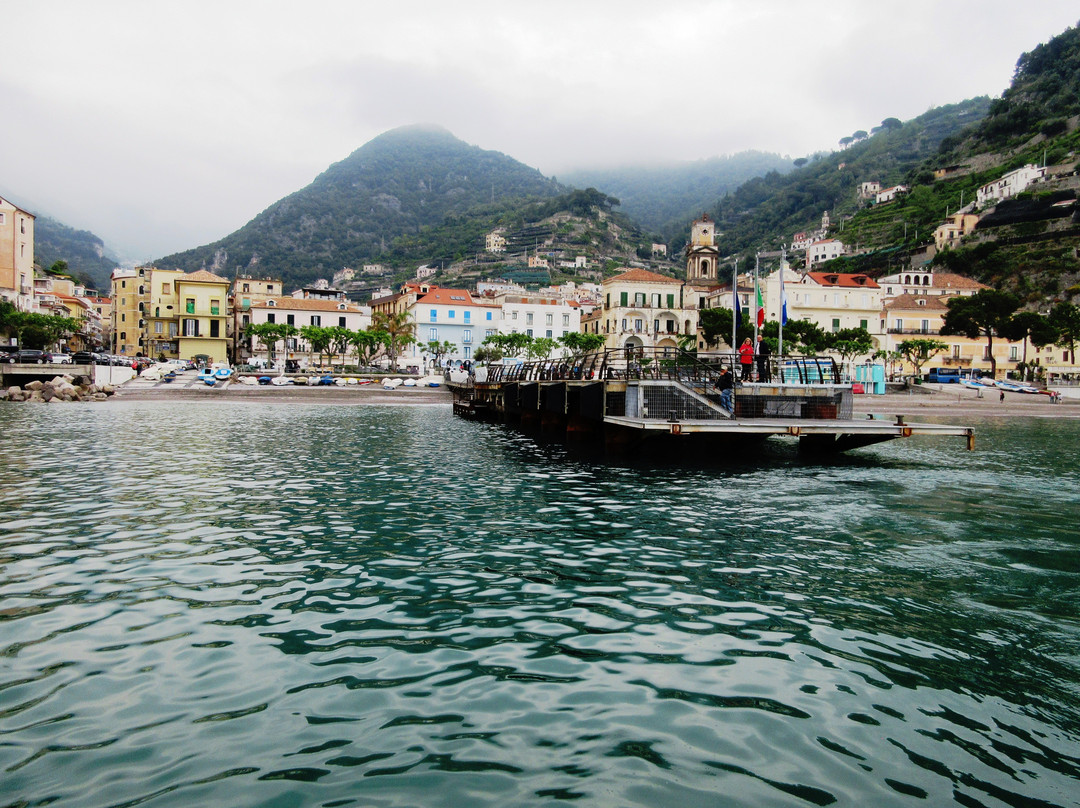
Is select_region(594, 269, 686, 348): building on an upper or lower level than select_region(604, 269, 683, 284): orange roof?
lower

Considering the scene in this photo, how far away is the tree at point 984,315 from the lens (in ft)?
259

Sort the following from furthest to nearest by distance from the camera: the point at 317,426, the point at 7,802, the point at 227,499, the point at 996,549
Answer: the point at 317,426 < the point at 227,499 < the point at 996,549 < the point at 7,802

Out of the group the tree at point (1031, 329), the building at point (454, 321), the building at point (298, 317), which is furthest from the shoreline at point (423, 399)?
the building at point (454, 321)

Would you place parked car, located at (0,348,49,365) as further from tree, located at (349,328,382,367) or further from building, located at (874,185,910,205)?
building, located at (874,185,910,205)

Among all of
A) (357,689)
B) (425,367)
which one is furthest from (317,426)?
(425,367)

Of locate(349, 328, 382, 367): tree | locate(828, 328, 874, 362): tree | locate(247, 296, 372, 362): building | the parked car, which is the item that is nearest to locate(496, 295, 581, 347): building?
locate(349, 328, 382, 367): tree

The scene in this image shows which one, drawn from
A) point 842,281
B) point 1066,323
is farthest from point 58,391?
point 1066,323

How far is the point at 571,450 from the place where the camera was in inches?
1035

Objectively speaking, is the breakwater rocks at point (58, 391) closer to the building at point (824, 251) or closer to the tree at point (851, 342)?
the tree at point (851, 342)

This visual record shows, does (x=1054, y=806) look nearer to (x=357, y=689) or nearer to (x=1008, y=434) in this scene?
(x=357, y=689)

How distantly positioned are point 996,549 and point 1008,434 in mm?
30420

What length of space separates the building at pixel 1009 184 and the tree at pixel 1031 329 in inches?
2071

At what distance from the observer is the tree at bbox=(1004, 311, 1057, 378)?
75.2 meters

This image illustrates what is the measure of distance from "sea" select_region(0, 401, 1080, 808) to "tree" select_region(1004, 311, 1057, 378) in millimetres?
74686
